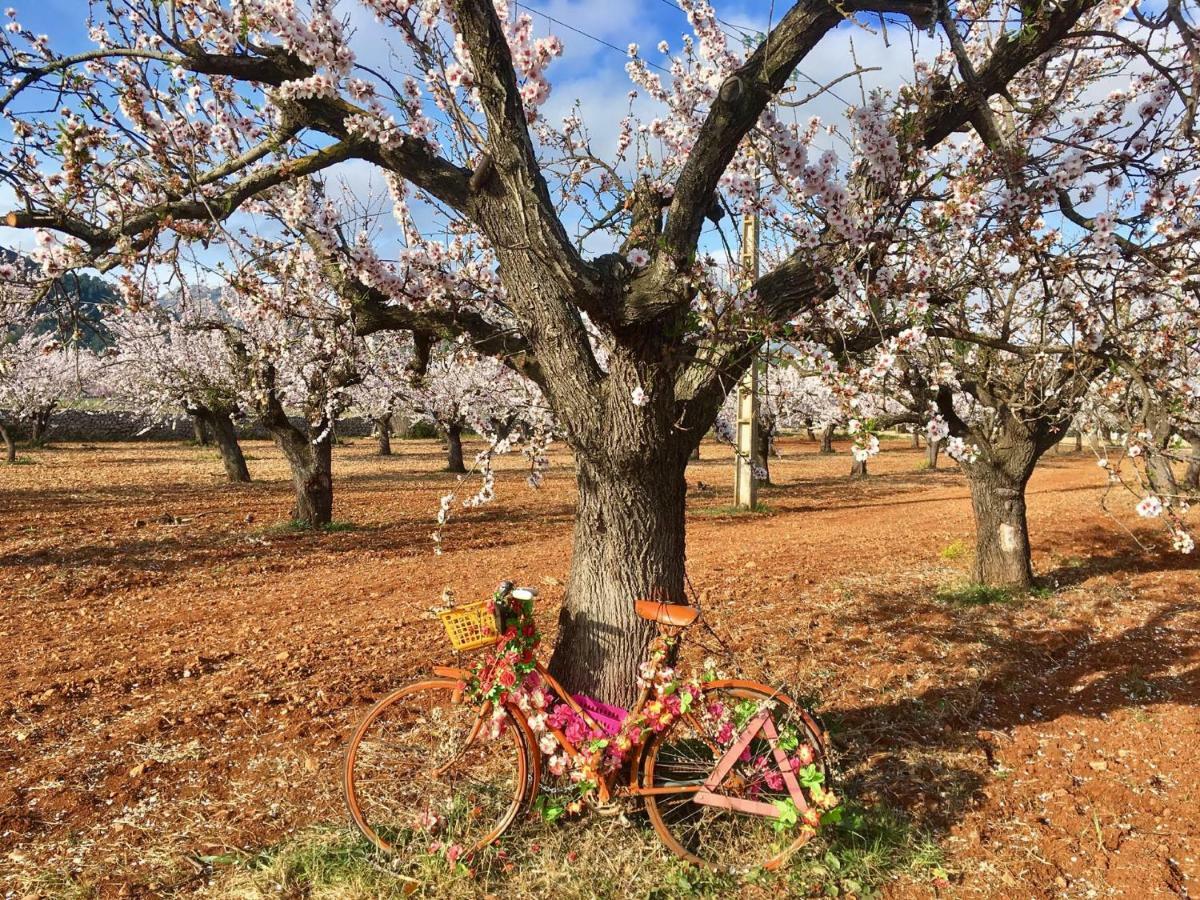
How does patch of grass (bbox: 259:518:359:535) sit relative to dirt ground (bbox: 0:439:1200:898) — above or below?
above

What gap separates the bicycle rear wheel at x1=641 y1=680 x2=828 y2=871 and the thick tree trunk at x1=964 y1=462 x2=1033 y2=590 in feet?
19.2

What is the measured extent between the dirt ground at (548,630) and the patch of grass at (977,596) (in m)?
0.19

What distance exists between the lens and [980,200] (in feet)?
11.9

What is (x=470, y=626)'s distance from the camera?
324cm

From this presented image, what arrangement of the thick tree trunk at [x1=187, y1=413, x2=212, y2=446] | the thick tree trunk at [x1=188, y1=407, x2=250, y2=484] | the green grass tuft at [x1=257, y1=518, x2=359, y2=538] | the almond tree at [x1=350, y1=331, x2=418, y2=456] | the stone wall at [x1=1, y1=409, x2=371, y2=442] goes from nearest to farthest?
the almond tree at [x1=350, y1=331, x2=418, y2=456]
the green grass tuft at [x1=257, y1=518, x2=359, y2=538]
the thick tree trunk at [x1=188, y1=407, x2=250, y2=484]
the thick tree trunk at [x1=187, y1=413, x2=212, y2=446]
the stone wall at [x1=1, y1=409, x2=371, y2=442]

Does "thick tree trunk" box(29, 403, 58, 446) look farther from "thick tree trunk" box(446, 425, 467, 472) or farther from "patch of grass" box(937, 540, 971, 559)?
"patch of grass" box(937, 540, 971, 559)

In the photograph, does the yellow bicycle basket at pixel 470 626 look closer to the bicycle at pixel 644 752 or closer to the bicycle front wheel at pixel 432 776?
the bicycle at pixel 644 752

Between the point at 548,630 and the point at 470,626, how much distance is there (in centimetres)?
376

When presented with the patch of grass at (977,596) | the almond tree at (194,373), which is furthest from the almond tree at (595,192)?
the almond tree at (194,373)

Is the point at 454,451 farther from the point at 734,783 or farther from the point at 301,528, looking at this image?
the point at 734,783

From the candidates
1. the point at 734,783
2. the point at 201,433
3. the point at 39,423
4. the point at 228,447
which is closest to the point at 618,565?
the point at 734,783

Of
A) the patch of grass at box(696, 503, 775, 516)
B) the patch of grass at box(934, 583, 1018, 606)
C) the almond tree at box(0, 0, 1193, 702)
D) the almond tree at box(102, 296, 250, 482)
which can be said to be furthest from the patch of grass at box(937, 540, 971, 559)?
the almond tree at box(102, 296, 250, 482)

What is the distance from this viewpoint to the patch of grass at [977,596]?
25.1ft

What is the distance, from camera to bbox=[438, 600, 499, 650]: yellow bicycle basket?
320 cm
